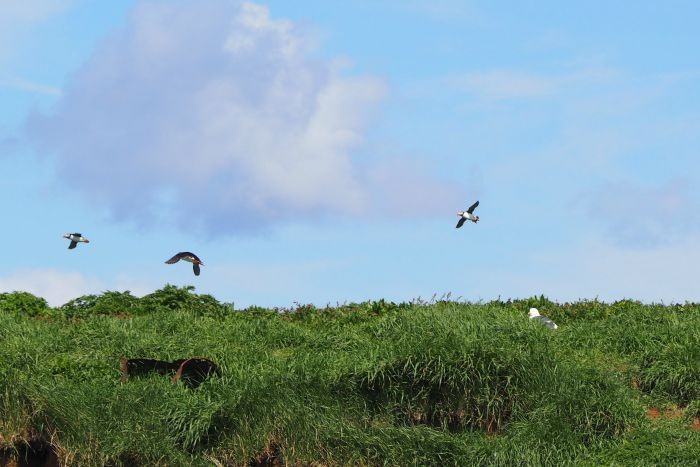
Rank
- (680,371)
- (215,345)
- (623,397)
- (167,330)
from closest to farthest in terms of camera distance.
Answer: (623,397) < (680,371) < (215,345) < (167,330)

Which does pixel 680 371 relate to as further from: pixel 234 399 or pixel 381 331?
pixel 234 399

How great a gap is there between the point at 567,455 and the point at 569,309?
21.6 ft

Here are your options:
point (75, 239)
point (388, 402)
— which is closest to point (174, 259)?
point (75, 239)

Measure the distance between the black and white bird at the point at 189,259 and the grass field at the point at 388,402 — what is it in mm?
4172

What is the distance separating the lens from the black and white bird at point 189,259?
1780 centimetres

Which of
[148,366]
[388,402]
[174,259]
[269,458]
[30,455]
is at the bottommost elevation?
[30,455]

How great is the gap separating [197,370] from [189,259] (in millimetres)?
5836

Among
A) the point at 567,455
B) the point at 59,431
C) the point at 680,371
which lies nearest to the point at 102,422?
the point at 59,431

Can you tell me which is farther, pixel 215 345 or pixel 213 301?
pixel 213 301

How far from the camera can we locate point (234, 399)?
37.7 ft

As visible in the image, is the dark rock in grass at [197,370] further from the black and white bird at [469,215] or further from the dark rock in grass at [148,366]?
the black and white bird at [469,215]

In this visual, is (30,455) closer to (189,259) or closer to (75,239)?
(189,259)

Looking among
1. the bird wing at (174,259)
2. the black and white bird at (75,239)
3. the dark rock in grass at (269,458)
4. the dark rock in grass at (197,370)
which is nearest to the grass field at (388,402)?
the dark rock in grass at (269,458)

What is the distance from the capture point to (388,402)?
38.6 ft
